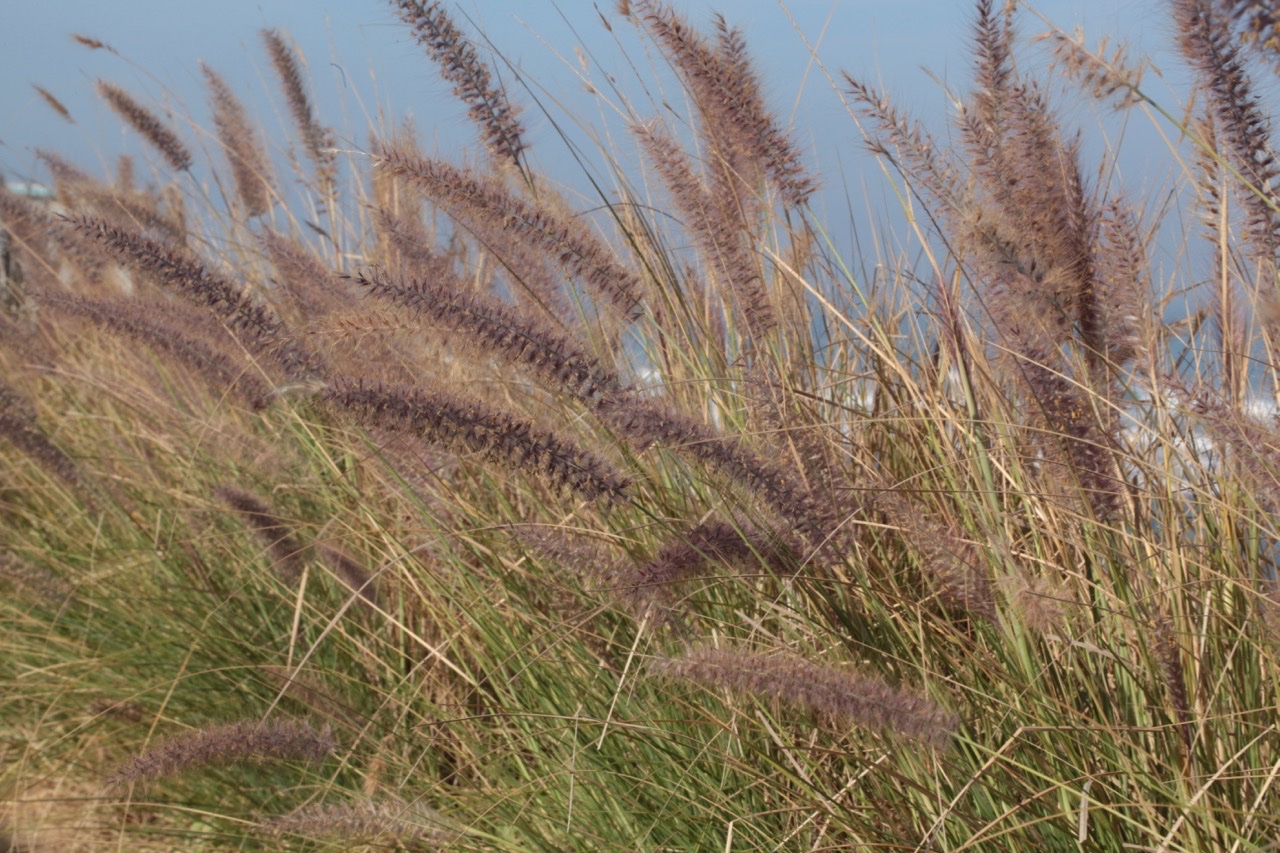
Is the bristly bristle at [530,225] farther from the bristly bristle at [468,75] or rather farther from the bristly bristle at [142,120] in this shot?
the bristly bristle at [142,120]

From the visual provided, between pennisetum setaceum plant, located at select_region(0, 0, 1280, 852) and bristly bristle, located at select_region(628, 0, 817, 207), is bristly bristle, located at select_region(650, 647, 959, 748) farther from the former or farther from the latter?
bristly bristle, located at select_region(628, 0, 817, 207)

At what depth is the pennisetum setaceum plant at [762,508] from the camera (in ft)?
4.02

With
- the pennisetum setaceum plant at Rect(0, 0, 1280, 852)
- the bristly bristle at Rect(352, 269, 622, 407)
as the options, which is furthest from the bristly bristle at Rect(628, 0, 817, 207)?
the bristly bristle at Rect(352, 269, 622, 407)

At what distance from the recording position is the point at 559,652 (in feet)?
5.42

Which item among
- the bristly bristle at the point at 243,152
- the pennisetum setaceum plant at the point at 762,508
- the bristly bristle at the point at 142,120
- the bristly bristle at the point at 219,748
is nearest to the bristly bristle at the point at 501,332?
the pennisetum setaceum plant at the point at 762,508

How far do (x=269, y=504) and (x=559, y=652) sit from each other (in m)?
0.67

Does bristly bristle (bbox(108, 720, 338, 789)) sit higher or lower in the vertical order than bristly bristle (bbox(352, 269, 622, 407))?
lower

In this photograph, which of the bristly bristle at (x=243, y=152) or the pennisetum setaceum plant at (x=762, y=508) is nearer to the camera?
the pennisetum setaceum plant at (x=762, y=508)

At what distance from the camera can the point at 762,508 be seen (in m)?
1.26

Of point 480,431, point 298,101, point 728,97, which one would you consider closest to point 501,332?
point 480,431

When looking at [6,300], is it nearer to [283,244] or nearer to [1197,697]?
[283,244]

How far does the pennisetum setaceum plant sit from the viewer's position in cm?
122

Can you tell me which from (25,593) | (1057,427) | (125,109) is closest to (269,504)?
(25,593)

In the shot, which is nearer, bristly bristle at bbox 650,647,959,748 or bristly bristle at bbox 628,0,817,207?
bristly bristle at bbox 650,647,959,748
